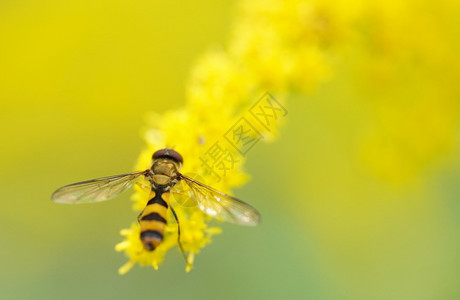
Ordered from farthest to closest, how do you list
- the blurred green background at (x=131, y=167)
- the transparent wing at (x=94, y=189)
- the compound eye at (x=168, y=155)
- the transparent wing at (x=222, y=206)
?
the blurred green background at (x=131, y=167) → the compound eye at (x=168, y=155) → the transparent wing at (x=94, y=189) → the transparent wing at (x=222, y=206)

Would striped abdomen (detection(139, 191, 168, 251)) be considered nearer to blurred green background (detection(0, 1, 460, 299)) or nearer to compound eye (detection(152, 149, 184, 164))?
compound eye (detection(152, 149, 184, 164))

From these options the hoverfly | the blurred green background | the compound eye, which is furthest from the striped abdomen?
the blurred green background

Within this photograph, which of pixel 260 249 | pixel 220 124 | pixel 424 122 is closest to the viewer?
pixel 220 124

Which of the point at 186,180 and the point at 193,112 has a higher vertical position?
the point at 193,112

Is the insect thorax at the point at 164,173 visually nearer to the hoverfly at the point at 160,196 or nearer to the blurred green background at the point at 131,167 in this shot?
the hoverfly at the point at 160,196

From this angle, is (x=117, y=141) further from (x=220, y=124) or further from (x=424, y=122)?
(x=424, y=122)

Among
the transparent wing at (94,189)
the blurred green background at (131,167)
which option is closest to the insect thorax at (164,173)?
the transparent wing at (94,189)

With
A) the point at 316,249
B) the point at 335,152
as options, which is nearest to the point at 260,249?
the point at 316,249

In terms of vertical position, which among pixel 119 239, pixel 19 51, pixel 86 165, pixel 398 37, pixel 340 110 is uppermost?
pixel 19 51

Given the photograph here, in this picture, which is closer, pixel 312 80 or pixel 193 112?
pixel 193 112
